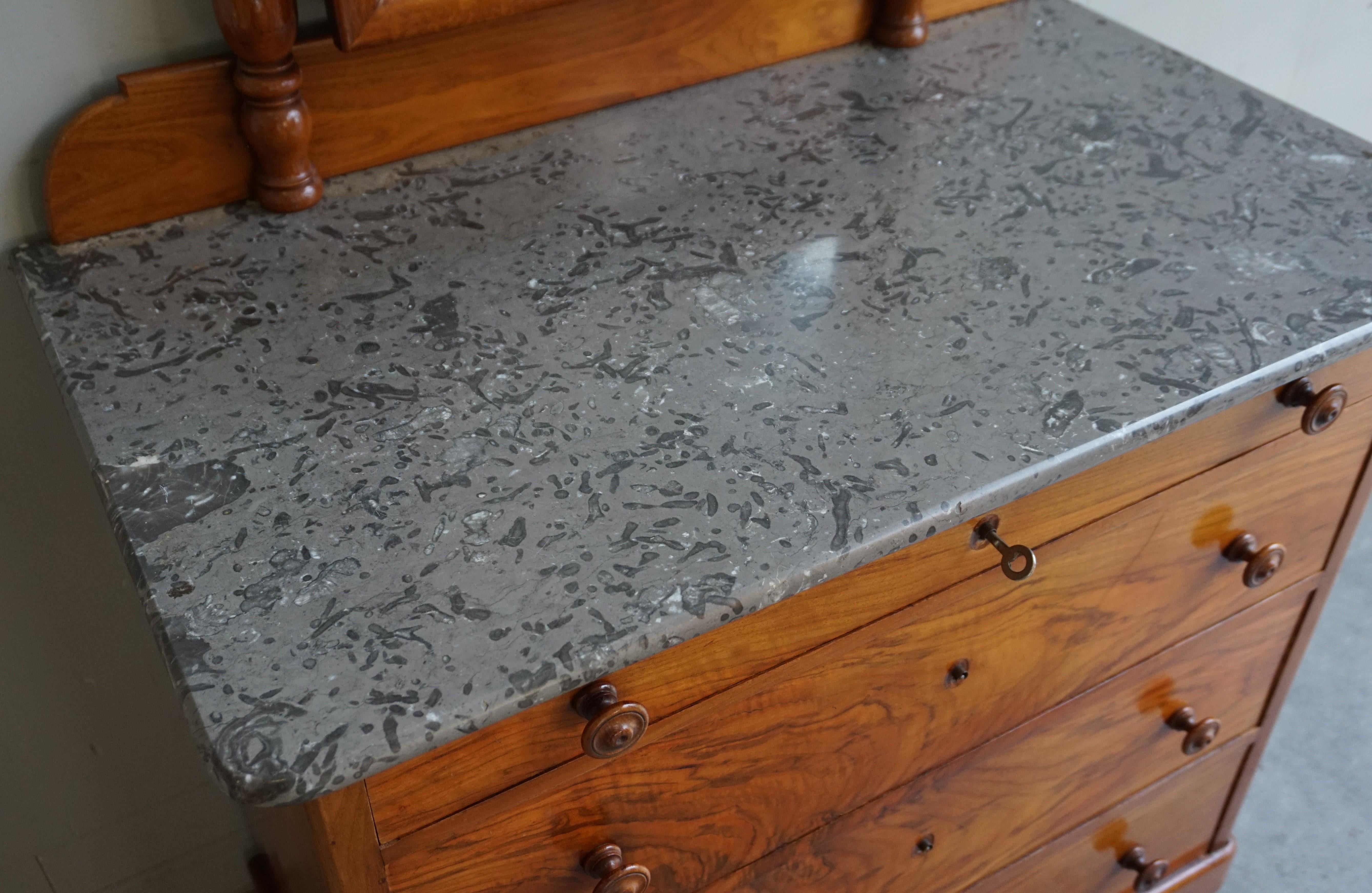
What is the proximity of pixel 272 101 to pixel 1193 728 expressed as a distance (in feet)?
3.67

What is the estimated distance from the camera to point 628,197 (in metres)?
1.10

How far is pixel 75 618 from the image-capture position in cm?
125

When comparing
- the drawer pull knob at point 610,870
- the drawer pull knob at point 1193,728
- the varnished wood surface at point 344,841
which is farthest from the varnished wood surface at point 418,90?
the drawer pull knob at point 1193,728

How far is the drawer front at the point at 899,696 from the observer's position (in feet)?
2.70

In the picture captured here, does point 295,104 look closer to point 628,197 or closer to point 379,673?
point 628,197

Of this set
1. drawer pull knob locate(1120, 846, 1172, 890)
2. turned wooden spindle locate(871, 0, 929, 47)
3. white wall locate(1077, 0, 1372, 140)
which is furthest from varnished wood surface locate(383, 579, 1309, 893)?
white wall locate(1077, 0, 1372, 140)

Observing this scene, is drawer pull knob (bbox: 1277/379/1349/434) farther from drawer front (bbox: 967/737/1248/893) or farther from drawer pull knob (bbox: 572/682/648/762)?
drawer pull knob (bbox: 572/682/648/762)

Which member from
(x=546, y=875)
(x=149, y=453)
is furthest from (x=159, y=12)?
(x=546, y=875)

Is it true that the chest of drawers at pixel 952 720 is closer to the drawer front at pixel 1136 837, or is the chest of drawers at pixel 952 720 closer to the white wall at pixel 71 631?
the drawer front at pixel 1136 837

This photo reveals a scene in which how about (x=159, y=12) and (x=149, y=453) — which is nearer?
(x=149, y=453)

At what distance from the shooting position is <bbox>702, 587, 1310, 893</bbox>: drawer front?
3.47 ft

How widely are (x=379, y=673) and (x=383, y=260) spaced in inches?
17.9

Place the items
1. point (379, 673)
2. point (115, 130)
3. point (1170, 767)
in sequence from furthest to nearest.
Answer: point (1170, 767) → point (115, 130) → point (379, 673)

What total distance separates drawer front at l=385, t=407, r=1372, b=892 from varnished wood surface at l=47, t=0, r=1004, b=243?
24.8 inches
